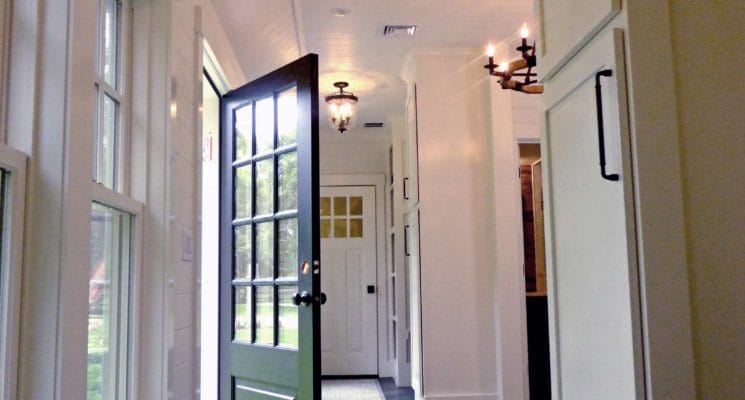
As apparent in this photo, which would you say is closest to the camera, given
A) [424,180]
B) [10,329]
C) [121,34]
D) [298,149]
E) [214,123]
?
[10,329]

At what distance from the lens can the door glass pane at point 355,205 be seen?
6.84m

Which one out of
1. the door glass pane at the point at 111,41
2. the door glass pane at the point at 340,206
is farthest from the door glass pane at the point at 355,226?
the door glass pane at the point at 111,41

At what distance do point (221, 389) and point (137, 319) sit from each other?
143 cm

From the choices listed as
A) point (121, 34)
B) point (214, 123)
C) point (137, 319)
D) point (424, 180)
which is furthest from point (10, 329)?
point (424, 180)

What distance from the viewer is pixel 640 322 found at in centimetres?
121

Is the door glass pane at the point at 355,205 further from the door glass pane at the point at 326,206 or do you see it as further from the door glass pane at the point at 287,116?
the door glass pane at the point at 287,116

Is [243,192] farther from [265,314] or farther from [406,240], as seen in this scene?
[406,240]

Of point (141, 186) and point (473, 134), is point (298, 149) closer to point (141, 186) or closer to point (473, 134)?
point (141, 186)

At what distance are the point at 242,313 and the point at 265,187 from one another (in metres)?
0.67

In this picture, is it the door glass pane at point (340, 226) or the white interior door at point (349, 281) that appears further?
the door glass pane at point (340, 226)

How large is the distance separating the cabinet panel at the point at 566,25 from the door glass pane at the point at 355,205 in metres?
5.10

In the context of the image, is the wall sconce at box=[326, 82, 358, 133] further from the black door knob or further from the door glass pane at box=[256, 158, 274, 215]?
the black door knob

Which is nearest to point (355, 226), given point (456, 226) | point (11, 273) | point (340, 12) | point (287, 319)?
point (456, 226)

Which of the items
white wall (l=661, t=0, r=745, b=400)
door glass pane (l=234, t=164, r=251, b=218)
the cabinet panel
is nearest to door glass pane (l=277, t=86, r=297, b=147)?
door glass pane (l=234, t=164, r=251, b=218)
